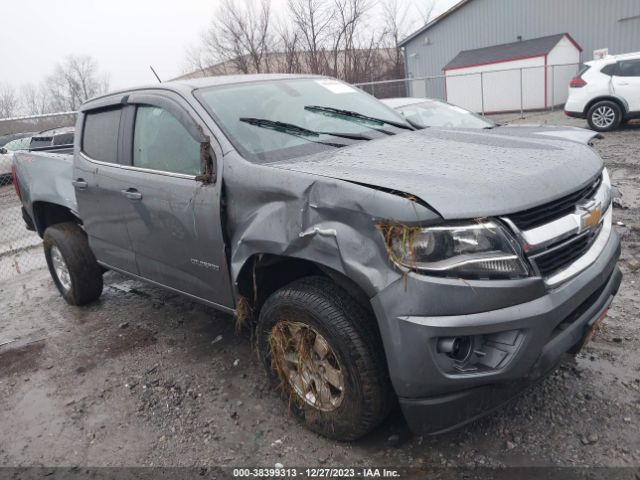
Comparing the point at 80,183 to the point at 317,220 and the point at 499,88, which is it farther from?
the point at 499,88

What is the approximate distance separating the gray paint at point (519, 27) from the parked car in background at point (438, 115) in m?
18.7

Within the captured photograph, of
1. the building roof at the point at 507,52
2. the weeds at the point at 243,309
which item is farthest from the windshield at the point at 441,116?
the building roof at the point at 507,52

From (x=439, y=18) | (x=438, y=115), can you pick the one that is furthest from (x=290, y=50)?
(x=438, y=115)

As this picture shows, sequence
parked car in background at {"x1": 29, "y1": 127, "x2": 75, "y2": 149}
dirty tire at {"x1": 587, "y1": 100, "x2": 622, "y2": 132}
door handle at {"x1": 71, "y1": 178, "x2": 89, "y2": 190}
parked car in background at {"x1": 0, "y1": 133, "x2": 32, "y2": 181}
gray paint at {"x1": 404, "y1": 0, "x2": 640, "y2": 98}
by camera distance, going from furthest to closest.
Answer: gray paint at {"x1": 404, "y1": 0, "x2": 640, "y2": 98} < parked car in background at {"x1": 0, "y1": 133, "x2": 32, "y2": 181} < dirty tire at {"x1": 587, "y1": 100, "x2": 622, "y2": 132} < parked car in background at {"x1": 29, "y1": 127, "x2": 75, "y2": 149} < door handle at {"x1": 71, "y1": 178, "x2": 89, "y2": 190}

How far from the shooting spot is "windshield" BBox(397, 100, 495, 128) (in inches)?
288

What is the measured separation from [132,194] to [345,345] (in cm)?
197

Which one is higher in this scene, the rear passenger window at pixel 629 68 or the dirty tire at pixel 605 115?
the rear passenger window at pixel 629 68

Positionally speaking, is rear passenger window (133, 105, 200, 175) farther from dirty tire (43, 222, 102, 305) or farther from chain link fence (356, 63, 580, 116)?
chain link fence (356, 63, 580, 116)

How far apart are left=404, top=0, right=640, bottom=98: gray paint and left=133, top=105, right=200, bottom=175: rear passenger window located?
23.7 metres

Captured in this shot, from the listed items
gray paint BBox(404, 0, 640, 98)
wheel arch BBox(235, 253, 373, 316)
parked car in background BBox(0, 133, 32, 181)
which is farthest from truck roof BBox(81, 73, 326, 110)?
gray paint BBox(404, 0, 640, 98)

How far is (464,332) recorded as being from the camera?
207cm

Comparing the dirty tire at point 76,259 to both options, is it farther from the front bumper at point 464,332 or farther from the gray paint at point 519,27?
the gray paint at point 519,27

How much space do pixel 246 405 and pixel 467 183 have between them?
1.86 metres

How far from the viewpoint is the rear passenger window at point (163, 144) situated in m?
3.18
